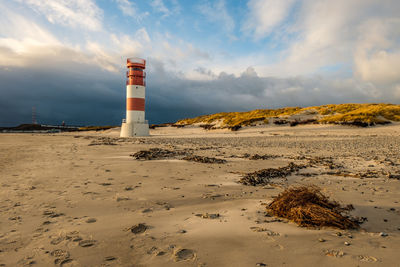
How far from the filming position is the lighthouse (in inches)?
1247

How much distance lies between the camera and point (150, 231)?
373 centimetres

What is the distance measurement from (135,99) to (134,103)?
0.56 meters

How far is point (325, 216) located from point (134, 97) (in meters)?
30.6

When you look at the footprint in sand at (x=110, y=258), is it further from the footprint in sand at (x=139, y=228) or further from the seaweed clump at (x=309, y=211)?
the seaweed clump at (x=309, y=211)

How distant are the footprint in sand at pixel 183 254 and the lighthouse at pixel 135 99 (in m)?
30.4

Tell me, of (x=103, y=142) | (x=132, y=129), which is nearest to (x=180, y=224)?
(x=103, y=142)

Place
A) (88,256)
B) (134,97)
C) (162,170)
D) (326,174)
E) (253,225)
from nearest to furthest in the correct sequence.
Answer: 1. (88,256)
2. (253,225)
3. (326,174)
4. (162,170)
5. (134,97)

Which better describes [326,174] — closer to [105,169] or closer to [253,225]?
[253,225]

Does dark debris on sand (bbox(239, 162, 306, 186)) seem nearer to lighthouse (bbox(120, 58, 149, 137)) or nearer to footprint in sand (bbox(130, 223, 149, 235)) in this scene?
footprint in sand (bbox(130, 223, 149, 235))

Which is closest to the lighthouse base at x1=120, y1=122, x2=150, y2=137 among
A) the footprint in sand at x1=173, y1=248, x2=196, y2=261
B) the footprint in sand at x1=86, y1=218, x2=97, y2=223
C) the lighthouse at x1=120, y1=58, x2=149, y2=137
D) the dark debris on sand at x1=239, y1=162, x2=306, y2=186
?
the lighthouse at x1=120, y1=58, x2=149, y2=137

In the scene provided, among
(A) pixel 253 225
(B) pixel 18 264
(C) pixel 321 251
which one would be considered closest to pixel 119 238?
(B) pixel 18 264

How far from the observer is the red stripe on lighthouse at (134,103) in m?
31.7

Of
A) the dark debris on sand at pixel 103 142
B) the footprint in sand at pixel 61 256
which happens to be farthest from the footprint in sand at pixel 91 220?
the dark debris on sand at pixel 103 142

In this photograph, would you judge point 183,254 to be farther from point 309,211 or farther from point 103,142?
point 103,142
